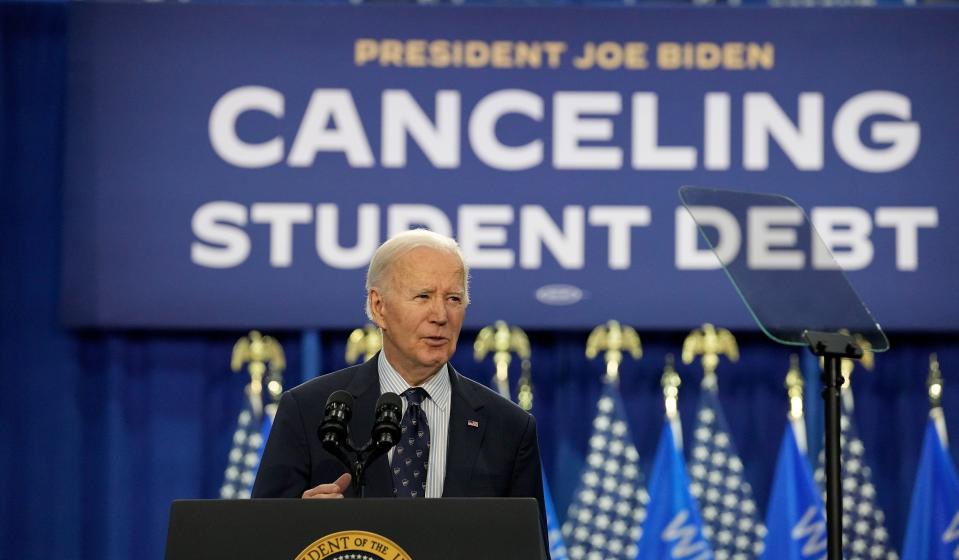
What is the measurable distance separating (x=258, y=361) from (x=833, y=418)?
366 centimetres

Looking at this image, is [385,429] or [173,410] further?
[173,410]

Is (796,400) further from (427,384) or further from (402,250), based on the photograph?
(402,250)

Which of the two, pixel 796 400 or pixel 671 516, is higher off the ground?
pixel 796 400

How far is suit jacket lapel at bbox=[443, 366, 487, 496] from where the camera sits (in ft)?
9.34

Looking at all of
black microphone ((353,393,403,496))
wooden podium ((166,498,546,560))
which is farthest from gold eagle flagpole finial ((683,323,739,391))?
wooden podium ((166,498,546,560))

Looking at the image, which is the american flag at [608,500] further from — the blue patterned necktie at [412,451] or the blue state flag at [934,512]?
the blue patterned necktie at [412,451]

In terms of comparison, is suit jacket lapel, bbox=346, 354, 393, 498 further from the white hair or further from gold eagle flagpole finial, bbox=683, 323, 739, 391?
gold eagle flagpole finial, bbox=683, 323, 739, 391

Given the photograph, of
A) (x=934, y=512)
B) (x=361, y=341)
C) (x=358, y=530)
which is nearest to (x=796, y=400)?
(x=934, y=512)

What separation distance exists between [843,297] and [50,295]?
407 centimetres

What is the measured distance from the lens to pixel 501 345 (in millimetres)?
5676

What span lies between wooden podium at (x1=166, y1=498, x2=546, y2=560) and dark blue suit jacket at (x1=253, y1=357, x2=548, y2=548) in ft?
1.81

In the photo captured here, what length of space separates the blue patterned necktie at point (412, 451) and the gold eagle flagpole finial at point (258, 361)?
289 cm

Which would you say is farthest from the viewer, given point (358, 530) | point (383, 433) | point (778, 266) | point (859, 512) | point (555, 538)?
point (859, 512)

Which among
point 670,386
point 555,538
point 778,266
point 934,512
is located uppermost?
point 778,266
